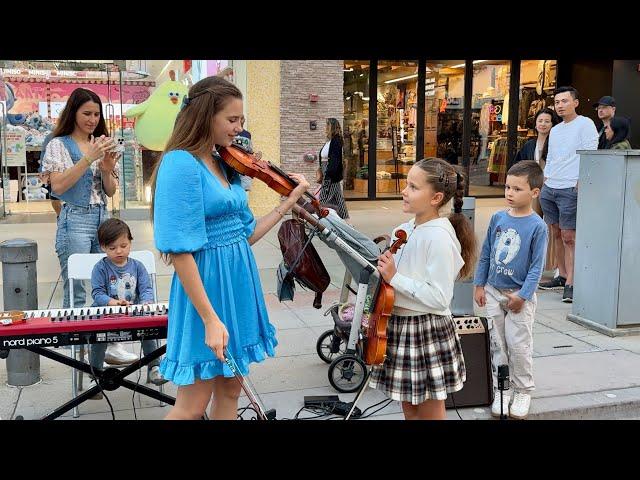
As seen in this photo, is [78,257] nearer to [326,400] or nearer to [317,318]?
Result: [326,400]

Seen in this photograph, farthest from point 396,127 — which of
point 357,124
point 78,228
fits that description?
point 78,228

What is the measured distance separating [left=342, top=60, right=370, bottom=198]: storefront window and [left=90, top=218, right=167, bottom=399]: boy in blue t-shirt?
12.5 meters

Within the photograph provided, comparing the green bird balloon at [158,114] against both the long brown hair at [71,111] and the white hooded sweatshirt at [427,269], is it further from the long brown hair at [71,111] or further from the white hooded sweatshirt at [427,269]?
the white hooded sweatshirt at [427,269]

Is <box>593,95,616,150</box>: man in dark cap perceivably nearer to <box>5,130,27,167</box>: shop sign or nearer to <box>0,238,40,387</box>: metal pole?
<box>0,238,40,387</box>: metal pole

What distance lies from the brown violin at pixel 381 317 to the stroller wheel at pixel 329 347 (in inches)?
74.8

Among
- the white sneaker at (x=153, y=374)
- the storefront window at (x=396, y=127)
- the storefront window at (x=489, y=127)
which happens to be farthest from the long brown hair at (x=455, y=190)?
the storefront window at (x=489, y=127)

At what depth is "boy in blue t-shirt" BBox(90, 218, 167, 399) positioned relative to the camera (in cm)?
421

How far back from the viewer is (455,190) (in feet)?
10.4

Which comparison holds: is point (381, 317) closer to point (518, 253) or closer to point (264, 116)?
point (518, 253)

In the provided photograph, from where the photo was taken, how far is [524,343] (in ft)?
13.7

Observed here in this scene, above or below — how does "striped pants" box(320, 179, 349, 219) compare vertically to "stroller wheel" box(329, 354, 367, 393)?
above

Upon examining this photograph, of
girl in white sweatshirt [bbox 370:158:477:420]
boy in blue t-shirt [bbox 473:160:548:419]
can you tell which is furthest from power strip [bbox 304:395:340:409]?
girl in white sweatshirt [bbox 370:158:477:420]

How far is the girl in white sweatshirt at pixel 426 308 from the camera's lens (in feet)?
9.70

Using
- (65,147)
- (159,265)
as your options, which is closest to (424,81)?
(159,265)
